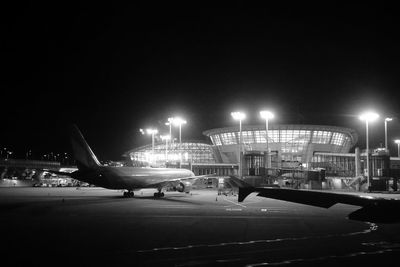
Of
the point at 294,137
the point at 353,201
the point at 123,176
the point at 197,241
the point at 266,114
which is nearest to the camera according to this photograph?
the point at 353,201

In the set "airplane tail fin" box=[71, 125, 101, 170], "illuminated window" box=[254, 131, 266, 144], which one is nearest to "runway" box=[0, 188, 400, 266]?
"airplane tail fin" box=[71, 125, 101, 170]

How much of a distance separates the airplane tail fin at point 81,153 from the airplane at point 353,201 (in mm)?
28655

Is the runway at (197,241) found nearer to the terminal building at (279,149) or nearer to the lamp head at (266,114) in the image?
the lamp head at (266,114)

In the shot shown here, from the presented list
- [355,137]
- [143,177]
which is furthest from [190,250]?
[355,137]

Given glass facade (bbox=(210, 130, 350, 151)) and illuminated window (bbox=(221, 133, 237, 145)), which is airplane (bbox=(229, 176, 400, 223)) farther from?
illuminated window (bbox=(221, 133, 237, 145))

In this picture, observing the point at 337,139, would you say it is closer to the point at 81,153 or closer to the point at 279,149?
the point at 279,149

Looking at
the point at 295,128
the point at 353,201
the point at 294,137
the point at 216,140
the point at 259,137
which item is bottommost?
the point at 353,201

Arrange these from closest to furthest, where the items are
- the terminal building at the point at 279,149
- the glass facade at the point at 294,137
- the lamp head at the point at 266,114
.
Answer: the lamp head at the point at 266,114, the terminal building at the point at 279,149, the glass facade at the point at 294,137

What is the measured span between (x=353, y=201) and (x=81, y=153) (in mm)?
33062

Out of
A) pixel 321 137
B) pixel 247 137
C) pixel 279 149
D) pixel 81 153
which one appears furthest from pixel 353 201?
pixel 321 137

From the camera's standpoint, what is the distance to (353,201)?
38.9ft

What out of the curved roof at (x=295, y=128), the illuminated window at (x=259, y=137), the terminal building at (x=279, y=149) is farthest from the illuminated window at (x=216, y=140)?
the illuminated window at (x=259, y=137)

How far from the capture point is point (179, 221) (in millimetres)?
22859

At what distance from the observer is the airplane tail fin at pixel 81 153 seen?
1608 inches
